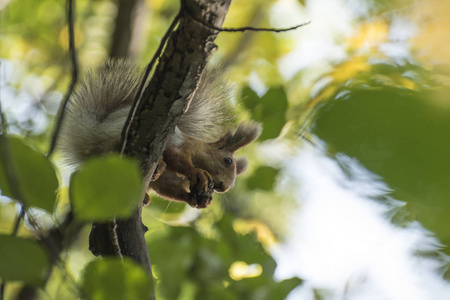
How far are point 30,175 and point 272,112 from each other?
1.50 metres

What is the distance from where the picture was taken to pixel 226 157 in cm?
199

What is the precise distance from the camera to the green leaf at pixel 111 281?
59 centimetres

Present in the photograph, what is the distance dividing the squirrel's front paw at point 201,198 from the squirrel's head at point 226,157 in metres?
0.16

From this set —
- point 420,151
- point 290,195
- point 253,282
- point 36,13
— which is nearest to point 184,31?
point 420,151

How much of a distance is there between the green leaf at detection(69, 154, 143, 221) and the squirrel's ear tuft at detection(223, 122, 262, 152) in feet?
4.94

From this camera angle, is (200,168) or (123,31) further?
(123,31)

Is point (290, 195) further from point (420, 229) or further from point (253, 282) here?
point (420, 229)

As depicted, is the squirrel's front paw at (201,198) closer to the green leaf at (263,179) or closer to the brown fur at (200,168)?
the brown fur at (200,168)

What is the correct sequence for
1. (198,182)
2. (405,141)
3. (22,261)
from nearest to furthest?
(405,141) < (22,261) < (198,182)

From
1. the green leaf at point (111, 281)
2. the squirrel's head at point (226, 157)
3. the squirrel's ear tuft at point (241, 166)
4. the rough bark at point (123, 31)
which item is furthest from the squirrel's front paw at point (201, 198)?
the rough bark at point (123, 31)

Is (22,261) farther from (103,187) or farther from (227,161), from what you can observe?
(227,161)

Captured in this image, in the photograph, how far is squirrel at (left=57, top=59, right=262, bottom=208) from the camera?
1710 millimetres

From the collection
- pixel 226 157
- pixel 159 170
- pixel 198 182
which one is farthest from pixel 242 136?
pixel 159 170

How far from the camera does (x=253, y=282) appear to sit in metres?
1.95
